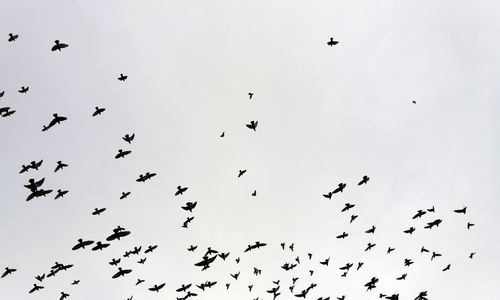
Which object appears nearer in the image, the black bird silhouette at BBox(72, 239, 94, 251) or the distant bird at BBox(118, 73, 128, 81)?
the black bird silhouette at BBox(72, 239, 94, 251)

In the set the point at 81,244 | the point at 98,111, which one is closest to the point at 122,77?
the point at 98,111

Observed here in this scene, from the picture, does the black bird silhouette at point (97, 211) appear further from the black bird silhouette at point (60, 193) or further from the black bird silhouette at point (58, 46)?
the black bird silhouette at point (58, 46)

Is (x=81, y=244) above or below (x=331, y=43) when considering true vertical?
below

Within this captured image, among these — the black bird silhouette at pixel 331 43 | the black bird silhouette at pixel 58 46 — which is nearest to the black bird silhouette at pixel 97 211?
the black bird silhouette at pixel 58 46

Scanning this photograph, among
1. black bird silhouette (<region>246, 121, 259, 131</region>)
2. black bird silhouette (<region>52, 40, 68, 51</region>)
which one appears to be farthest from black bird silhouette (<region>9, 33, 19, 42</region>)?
black bird silhouette (<region>246, 121, 259, 131</region>)

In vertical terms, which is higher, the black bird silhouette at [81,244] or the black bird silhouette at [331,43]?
the black bird silhouette at [331,43]

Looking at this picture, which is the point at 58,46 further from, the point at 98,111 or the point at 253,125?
the point at 253,125

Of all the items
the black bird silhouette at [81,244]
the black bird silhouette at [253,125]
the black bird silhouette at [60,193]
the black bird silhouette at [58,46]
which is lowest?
the black bird silhouette at [81,244]

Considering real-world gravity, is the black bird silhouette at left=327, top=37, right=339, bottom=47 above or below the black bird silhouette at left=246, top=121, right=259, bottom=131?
above

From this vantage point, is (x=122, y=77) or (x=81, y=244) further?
(x=122, y=77)

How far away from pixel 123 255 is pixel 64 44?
2387cm

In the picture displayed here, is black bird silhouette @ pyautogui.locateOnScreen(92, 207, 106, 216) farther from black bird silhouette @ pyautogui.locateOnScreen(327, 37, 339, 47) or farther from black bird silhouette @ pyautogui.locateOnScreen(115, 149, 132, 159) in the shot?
black bird silhouette @ pyautogui.locateOnScreen(327, 37, 339, 47)

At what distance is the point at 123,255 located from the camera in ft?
180

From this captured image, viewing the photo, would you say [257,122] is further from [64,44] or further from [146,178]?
[64,44]
